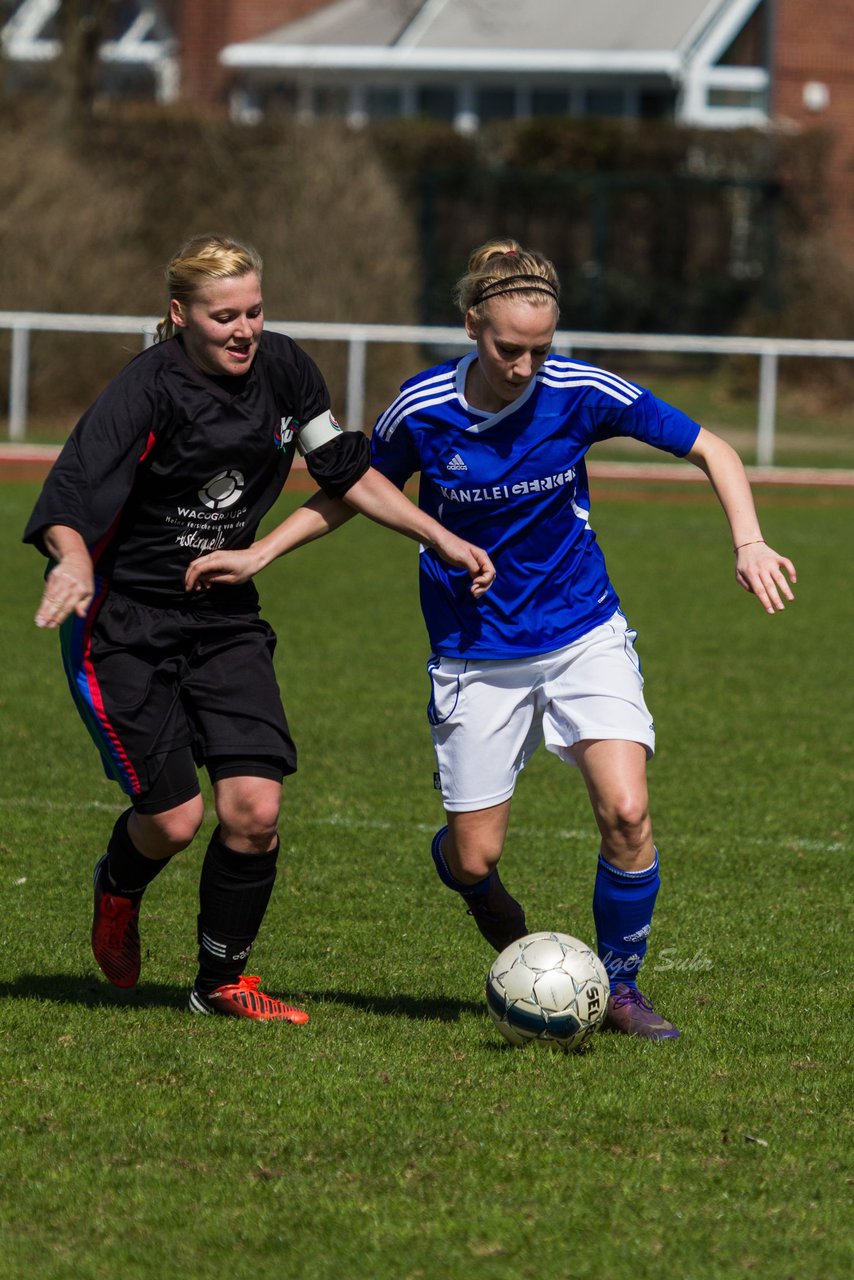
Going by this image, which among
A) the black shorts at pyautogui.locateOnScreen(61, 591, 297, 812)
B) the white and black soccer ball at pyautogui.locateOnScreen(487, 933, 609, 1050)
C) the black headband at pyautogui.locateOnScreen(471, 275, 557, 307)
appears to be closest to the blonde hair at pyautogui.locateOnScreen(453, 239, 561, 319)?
the black headband at pyautogui.locateOnScreen(471, 275, 557, 307)

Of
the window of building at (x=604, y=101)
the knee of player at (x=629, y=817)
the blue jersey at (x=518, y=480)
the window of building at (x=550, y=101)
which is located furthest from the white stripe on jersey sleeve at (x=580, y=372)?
the window of building at (x=550, y=101)

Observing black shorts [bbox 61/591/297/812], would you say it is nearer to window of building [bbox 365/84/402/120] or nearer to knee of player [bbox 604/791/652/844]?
→ knee of player [bbox 604/791/652/844]

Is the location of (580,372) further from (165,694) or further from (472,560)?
(165,694)

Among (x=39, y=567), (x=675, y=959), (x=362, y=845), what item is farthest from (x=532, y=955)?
(x=39, y=567)

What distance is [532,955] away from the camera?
455cm

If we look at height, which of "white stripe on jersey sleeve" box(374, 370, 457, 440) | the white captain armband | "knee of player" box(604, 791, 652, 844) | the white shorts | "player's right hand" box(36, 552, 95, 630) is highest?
"white stripe on jersey sleeve" box(374, 370, 457, 440)

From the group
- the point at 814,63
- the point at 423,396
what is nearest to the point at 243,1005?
the point at 423,396

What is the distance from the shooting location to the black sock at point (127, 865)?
482 centimetres

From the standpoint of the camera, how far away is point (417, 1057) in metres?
4.40

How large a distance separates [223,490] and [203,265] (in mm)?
561

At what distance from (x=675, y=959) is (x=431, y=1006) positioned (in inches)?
33.9

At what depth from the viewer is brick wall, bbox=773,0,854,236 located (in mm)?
34094

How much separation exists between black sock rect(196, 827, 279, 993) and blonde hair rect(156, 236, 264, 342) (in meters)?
1.38

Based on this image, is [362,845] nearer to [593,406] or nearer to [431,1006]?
[431,1006]
